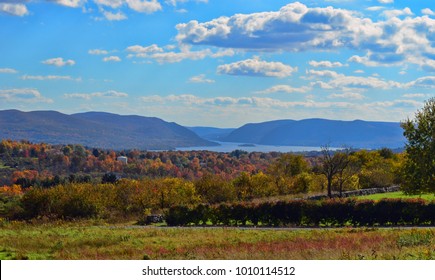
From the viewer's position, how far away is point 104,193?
2402 inches

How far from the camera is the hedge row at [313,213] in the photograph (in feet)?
128

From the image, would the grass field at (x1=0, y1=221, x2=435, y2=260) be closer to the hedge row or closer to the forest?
the hedge row

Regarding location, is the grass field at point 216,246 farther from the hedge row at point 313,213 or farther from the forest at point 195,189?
the forest at point 195,189

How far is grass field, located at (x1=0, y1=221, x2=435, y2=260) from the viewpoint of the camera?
20672 mm

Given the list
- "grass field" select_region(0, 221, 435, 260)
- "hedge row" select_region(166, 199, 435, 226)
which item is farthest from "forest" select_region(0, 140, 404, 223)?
"grass field" select_region(0, 221, 435, 260)

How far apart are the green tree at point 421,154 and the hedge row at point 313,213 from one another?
13.1 m

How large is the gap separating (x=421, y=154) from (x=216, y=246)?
31776mm

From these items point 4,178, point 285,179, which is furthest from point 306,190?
point 4,178

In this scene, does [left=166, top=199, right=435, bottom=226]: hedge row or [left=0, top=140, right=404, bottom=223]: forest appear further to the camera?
[left=0, top=140, right=404, bottom=223]: forest

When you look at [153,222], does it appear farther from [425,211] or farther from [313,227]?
[425,211]

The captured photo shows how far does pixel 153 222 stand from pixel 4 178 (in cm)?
10124

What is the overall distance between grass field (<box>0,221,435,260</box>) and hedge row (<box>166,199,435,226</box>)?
5.40 metres

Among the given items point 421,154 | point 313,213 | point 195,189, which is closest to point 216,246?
point 313,213

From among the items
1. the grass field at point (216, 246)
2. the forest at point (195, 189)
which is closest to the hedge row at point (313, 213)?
the forest at point (195, 189)
